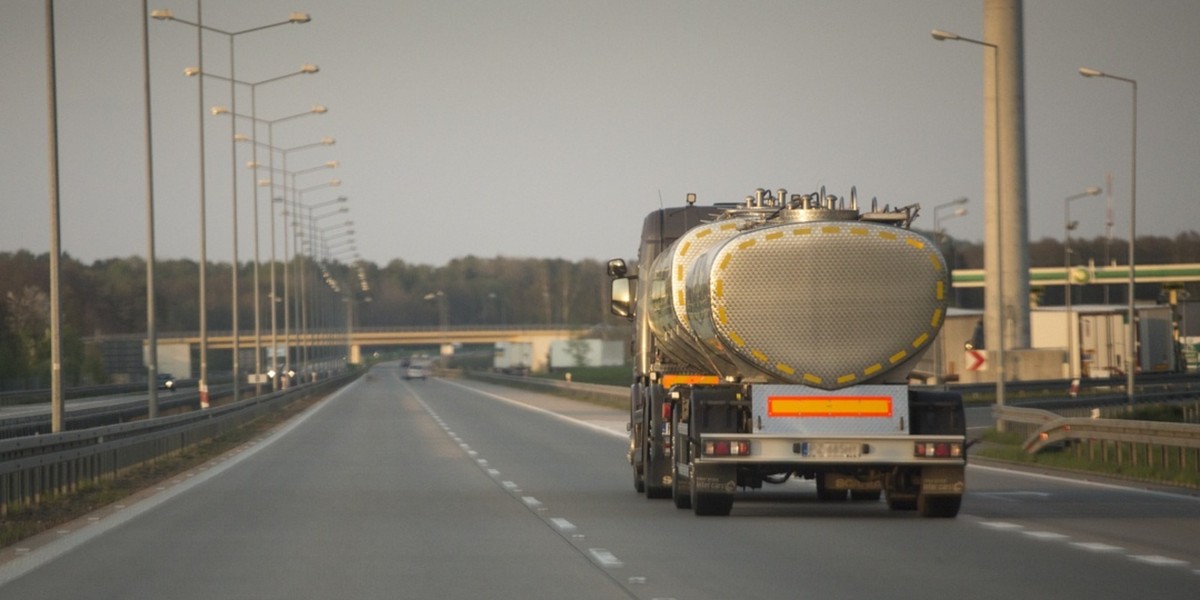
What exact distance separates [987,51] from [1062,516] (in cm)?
5853

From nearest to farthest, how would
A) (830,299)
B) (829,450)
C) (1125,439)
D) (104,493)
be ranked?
(830,299) → (829,450) → (104,493) → (1125,439)

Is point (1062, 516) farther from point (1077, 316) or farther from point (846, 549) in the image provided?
point (1077, 316)

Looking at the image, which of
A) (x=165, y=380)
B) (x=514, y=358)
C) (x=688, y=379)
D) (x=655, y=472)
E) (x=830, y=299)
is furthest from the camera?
(x=514, y=358)

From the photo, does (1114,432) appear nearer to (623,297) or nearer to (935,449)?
(623,297)

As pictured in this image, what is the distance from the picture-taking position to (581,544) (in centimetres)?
1523

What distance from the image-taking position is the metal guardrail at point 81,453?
19844 millimetres

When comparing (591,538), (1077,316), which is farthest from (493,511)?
(1077,316)

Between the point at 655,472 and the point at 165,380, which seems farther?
the point at 165,380

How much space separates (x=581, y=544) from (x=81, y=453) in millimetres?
10631

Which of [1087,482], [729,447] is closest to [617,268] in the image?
[729,447]

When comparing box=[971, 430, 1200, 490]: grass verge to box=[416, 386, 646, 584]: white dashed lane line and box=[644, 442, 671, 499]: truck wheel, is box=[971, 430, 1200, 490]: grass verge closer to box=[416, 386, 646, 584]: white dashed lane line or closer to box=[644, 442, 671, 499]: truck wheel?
box=[644, 442, 671, 499]: truck wheel

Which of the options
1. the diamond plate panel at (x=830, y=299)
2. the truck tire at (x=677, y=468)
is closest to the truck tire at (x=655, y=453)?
the truck tire at (x=677, y=468)

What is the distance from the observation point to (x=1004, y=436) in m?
34.8

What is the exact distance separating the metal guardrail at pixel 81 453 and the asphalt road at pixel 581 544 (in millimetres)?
1059
